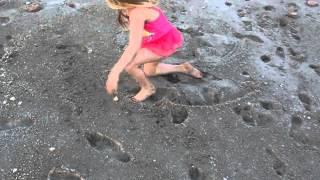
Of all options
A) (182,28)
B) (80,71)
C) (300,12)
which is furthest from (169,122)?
(300,12)

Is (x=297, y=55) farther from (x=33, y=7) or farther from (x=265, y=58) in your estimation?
(x=33, y=7)

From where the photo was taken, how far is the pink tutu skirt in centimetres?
261

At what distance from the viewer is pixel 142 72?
2666mm

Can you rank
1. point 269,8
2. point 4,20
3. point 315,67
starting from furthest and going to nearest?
point 269,8, point 4,20, point 315,67

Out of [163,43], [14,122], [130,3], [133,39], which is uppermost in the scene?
[130,3]

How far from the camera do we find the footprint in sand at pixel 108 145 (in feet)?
7.80

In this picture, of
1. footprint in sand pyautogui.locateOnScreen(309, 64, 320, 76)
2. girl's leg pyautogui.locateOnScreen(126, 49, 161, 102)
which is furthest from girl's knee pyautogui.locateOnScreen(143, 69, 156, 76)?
footprint in sand pyautogui.locateOnScreen(309, 64, 320, 76)

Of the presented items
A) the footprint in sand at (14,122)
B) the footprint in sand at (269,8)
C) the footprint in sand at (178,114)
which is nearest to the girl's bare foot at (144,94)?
the footprint in sand at (178,114)

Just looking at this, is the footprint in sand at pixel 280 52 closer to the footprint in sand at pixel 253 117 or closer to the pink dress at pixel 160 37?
the footprint in sand at pixel 253 117

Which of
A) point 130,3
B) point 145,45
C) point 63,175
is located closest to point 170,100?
point 145,45

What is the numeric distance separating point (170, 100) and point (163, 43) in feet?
1.01

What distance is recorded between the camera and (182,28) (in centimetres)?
331

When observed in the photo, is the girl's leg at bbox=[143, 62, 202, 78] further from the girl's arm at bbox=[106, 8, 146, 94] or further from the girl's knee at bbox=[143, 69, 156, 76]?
the girl's arm at bbox=[106, 8, 146, 94]

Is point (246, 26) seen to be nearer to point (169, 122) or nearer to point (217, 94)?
point (217, 94)
